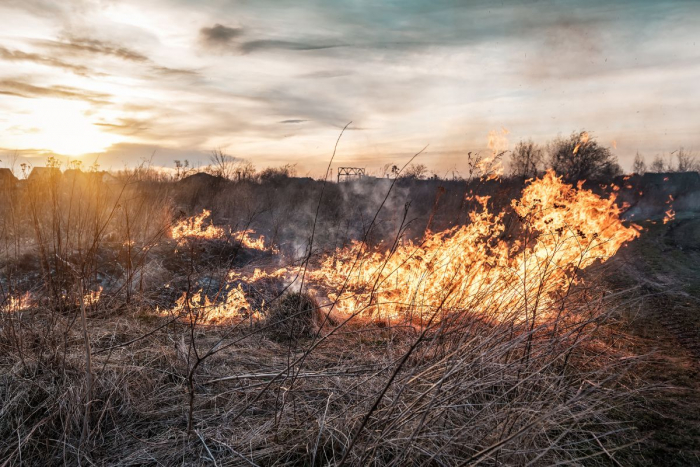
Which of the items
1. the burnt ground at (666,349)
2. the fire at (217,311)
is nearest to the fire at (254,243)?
the fire at (217,311)

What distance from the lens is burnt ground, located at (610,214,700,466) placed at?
2.73 m

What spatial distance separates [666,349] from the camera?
456cm

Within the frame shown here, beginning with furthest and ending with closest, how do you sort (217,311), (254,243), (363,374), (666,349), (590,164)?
(590,164) → (254,243) → (217,311) → (666,349) → (363,374)

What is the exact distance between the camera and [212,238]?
42.8 feet

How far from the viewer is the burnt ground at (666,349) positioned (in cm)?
273

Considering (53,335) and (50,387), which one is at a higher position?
(53,335)

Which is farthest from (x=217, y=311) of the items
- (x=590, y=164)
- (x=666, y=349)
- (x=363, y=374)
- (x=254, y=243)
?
(x=590, y=164)

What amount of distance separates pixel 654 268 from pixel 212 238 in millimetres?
11728

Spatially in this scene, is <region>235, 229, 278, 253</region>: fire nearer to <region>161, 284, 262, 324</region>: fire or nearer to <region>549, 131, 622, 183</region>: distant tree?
<region>161, 284, 262, 324</region>: fire

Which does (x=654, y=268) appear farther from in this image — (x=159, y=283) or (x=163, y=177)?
(x=163, y=177)

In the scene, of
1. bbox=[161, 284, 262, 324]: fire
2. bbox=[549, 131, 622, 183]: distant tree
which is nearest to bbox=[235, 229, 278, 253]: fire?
bbox=[161, 284, 262, 324]: fire

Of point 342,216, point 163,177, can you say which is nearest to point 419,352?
point 342,216

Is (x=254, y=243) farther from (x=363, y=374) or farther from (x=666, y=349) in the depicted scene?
(x=666, y=349)

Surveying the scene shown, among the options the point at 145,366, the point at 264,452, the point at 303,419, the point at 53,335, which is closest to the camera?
the point at 264,452
